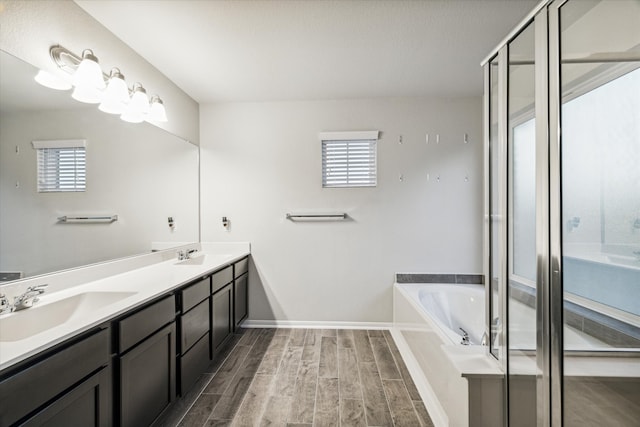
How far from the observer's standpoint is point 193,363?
1.96 metres

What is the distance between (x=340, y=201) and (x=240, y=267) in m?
1.28

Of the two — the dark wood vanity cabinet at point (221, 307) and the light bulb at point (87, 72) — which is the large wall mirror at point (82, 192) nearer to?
the light bulb at point (87, 72)

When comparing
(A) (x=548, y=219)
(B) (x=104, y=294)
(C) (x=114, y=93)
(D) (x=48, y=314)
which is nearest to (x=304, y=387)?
(B) (x=104, y=294)

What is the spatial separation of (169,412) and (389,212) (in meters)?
2.51

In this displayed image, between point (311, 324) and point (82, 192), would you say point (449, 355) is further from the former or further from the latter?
point (82, 192)

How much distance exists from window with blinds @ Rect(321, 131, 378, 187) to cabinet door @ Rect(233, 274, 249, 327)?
1.36m

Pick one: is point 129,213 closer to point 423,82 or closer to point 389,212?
point 389,212

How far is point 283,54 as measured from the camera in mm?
2203

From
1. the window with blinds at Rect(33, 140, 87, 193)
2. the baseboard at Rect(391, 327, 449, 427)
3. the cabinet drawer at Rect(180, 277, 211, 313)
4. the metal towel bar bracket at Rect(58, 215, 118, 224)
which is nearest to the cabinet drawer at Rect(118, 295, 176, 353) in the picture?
the cabinet drawer at Rect(180, 277, 211, 313)

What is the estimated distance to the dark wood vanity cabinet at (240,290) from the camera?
2.76 meters

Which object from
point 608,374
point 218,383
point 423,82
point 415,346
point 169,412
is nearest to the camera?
point 608,374

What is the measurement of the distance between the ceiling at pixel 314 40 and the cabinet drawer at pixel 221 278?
1.77m

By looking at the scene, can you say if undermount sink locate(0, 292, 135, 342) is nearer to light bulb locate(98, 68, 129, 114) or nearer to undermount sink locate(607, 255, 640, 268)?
light bulb locate(98, 68, 129, 114)

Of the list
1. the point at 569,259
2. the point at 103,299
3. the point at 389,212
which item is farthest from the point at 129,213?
the point at 569,259
